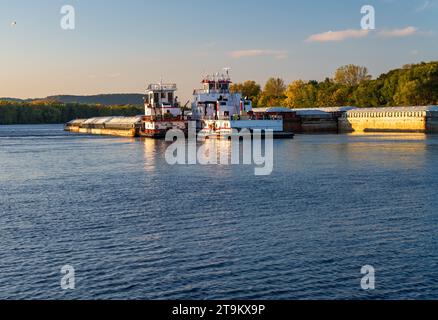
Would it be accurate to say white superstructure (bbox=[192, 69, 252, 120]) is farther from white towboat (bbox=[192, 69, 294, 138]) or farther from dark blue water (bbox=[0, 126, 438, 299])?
dark blue water (bbox=[0, 126, 438, 299])

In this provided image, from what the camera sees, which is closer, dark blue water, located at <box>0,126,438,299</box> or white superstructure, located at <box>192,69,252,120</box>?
dark blue water, located at <box>0,126,438,299</box>

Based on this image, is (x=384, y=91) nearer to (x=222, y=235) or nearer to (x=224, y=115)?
(x=224, y=115)

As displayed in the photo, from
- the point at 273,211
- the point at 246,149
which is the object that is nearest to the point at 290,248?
the point at 273,211

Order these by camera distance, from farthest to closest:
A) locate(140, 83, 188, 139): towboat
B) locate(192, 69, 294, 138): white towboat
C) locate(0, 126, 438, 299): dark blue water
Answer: locate(140, 83, 188, 139): towboat → locate(192, 69, 294, 138): white towboat → locate(0, 126, 438, 299): dark blue water

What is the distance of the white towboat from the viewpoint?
349ft

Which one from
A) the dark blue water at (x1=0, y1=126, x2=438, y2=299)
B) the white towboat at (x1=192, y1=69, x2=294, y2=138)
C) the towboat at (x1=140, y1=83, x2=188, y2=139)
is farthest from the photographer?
the towboat at (x1=140, y1=83, x2=188, y2=139)

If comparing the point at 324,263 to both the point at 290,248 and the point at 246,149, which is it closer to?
the point at 290,248

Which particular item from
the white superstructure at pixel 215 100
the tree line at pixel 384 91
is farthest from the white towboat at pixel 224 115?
the tree line at pixel 384 91

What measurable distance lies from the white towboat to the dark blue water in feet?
168

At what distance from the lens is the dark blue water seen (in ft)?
74.2

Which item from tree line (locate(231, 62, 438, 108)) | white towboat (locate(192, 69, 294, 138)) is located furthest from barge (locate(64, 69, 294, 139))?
tree line (locate(231, 62, 438, 108))

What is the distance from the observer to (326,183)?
47.8m

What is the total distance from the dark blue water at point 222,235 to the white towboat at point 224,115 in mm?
51321

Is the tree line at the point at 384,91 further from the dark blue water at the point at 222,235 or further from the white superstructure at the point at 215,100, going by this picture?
the dark blue water at the point at 222,235
